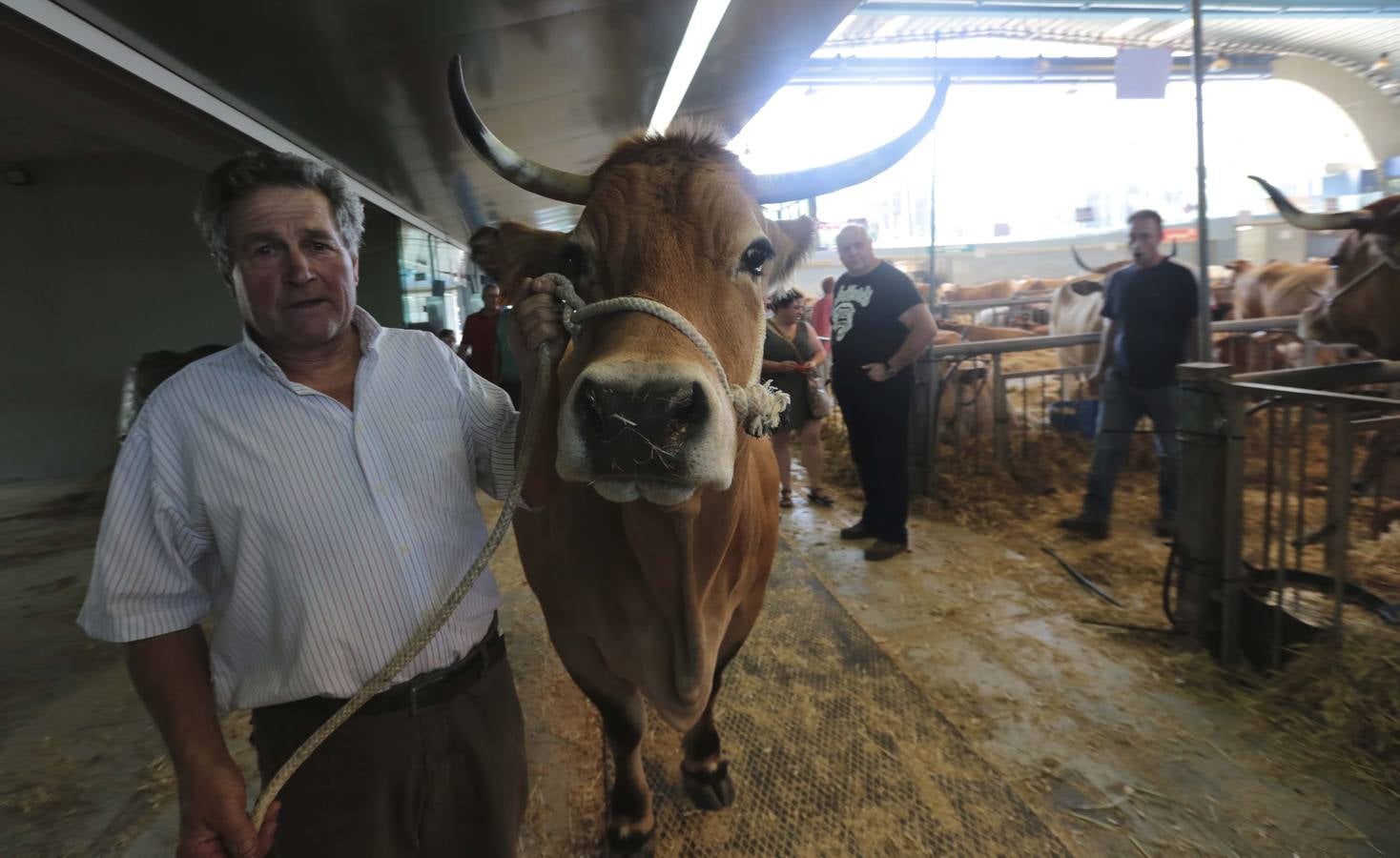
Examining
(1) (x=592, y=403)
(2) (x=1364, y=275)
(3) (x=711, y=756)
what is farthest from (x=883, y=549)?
(1) (x=592, y=403)

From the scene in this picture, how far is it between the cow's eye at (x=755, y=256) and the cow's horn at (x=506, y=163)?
59 centimetres

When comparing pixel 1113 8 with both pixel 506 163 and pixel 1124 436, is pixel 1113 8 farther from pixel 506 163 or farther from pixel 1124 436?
pixel 506 163

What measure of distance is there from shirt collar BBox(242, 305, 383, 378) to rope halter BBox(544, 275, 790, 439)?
1.47 feet

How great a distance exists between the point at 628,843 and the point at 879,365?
11.6 ft

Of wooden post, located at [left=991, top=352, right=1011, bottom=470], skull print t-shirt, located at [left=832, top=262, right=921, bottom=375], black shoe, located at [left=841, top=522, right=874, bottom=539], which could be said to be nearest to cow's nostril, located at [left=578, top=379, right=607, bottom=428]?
skull print t-shirt, located at [left=832, top=262, right=921, bottom=375]

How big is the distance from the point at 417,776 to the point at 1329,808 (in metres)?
3.17

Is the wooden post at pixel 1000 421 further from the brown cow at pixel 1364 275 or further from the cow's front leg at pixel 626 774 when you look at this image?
the cow's front leg at pixel 626 774

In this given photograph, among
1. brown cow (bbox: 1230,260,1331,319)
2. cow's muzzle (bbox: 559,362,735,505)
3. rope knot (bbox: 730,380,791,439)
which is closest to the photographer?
cow's muzzle (bbox: 559,362,735,505)

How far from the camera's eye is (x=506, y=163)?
2.17 m

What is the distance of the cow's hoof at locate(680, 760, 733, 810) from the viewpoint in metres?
2.74

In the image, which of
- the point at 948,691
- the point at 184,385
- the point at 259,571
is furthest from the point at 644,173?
the point at 948,691

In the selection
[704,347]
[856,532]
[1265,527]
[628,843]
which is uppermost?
[704,347]

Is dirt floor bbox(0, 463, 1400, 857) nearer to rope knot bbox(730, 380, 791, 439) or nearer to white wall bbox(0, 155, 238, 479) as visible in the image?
rope knot bbox(730, 380, 791, 439)

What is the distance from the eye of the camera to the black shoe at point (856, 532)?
5566mm
